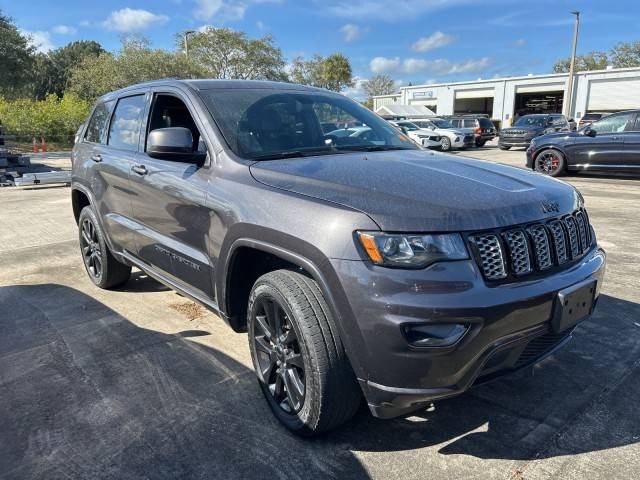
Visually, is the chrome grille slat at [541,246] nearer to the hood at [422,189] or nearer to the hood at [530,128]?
the hood at [422,189]

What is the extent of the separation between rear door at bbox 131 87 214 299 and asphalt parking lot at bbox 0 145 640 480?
1.96 feet

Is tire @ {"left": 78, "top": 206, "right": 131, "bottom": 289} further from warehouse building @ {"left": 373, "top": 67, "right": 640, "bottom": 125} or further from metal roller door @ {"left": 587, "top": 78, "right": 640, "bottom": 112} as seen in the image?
metal roller door @ {"left": 587, "top": 78, "right": 640, "bottom": 112}

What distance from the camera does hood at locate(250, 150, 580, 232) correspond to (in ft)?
6.91

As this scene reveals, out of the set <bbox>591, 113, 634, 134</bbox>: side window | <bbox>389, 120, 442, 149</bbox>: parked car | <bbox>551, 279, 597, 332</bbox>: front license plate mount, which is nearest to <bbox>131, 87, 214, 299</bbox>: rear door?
<bbox>551, 279, 597, 332</bbox>: front license plate mount

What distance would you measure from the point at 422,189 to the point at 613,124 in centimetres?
1174

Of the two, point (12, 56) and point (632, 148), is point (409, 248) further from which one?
point (12, 56)

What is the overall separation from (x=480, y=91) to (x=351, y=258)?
56.0 m

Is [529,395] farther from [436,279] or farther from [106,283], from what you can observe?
[106,283]

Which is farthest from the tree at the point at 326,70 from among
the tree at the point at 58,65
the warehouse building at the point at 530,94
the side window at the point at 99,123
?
the side window at the point at 99,123

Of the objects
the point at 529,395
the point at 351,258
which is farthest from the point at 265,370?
the point at 529,395

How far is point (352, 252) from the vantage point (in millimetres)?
2078

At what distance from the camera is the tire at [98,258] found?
15.3 feet

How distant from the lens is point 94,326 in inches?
159

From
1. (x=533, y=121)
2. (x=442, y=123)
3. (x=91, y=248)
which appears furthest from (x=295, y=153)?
(x=442, y=123)
